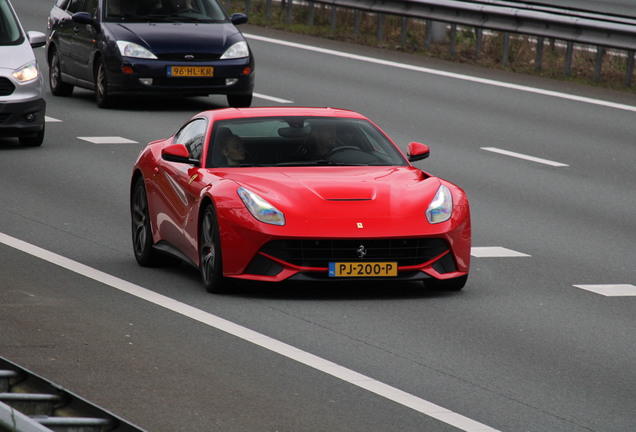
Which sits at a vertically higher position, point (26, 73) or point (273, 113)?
point (273, 113)

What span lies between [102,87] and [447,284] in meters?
12.7

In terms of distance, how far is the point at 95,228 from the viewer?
1417 centimetres

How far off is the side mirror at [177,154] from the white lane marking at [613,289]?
2.99 m

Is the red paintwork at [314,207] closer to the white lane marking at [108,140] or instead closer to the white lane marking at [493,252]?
the white lane marking at [493,252]

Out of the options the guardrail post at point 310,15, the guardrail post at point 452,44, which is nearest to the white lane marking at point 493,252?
the guardrail post at point 452,44

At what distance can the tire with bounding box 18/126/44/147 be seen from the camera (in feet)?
65.0

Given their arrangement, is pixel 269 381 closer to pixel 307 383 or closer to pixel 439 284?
pixel 307 383

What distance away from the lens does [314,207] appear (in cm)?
1095

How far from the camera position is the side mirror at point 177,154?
1189cm

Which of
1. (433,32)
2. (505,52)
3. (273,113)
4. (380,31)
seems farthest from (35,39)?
(380,31)

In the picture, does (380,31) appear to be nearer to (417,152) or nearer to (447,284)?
(417,152)

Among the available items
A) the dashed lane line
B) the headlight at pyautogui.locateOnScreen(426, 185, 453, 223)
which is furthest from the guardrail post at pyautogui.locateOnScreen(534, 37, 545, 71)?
the headlight at pyautogui.locateOnScreen(426, 185, 453, 223)

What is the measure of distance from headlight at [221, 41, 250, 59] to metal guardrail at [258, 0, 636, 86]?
5.96 metres

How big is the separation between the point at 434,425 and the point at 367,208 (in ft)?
11.7
